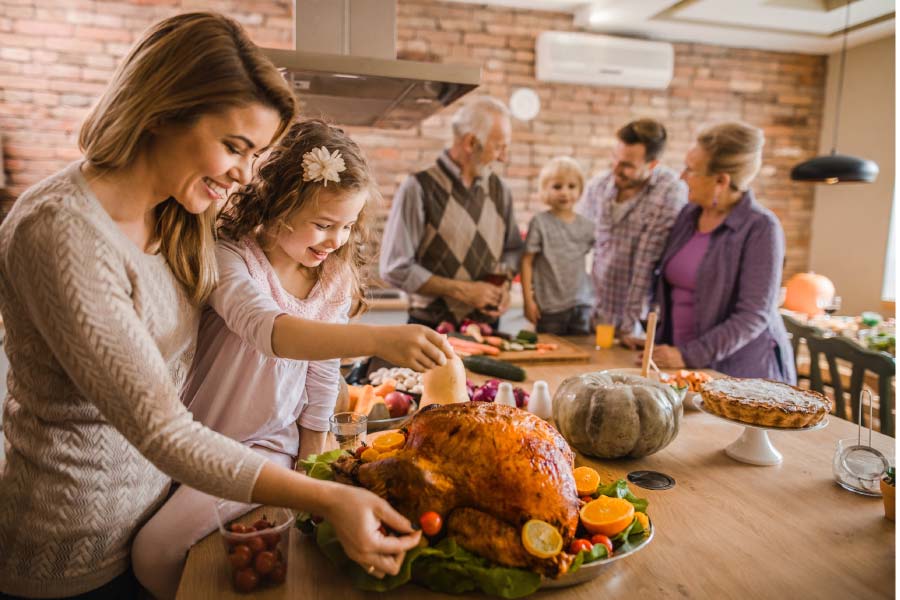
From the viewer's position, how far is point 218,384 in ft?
4.27

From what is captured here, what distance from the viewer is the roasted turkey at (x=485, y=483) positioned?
893mm

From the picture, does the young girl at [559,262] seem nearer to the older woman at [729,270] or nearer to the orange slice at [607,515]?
the older woman at [729,270]

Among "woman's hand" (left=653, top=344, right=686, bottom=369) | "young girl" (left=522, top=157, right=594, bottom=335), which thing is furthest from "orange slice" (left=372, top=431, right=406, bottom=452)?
"young girl" (left=522, top=157, right=594, bottom=335)

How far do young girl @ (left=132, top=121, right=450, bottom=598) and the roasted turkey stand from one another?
0.57 feet

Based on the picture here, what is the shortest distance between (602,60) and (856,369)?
336 cm

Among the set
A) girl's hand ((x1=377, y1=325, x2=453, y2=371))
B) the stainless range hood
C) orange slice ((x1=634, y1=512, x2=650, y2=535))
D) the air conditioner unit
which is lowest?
orange slice ((x1=634, y1=512, x2=650, y2=535))

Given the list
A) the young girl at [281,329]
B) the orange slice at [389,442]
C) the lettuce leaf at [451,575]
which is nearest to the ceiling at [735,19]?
the young girl at [281,329]

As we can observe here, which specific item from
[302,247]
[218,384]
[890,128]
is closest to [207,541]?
[218,384]

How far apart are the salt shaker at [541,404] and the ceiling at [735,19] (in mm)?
3912

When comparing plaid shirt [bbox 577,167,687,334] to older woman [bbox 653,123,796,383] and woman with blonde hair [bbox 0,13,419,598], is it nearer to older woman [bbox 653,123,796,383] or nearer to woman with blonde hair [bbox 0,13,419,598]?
older woman [bbox 653,123,796,383]

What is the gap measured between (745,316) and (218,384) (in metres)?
1.96

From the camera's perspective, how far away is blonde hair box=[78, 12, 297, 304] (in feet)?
3.08

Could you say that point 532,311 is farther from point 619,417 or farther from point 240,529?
point 240,529

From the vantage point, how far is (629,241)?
3.10 metres
